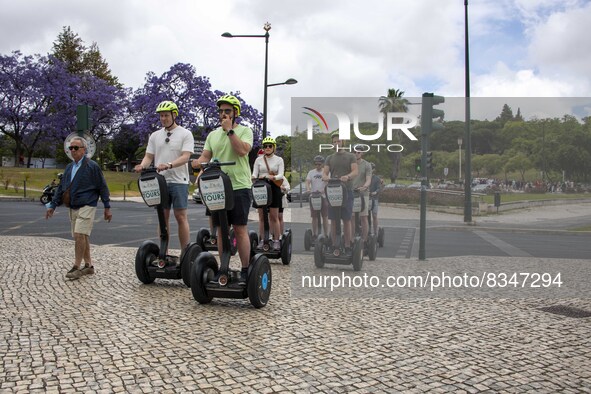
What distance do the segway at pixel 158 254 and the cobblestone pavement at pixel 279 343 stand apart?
0.15 meters

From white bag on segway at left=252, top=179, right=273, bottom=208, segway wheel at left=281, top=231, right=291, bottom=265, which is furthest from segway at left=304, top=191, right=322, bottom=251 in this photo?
white bag on segway at left=252, top=179, right=273, bottom=208

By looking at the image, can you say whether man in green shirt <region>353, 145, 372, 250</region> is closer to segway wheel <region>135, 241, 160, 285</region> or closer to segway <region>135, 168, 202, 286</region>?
segway <region>135, 168, 202, 286</region>

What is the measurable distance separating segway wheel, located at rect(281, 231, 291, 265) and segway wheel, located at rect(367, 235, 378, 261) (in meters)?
1.21

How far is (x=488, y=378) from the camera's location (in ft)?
12.0

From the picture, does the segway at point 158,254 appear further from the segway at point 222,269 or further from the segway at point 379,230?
the segway at point 379,230

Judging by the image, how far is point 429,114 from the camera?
8.71 meters

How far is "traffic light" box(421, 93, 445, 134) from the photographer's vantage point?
28.6 ft

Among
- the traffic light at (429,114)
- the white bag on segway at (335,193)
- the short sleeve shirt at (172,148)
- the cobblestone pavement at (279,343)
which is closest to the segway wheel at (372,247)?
the white bag on segway at (335,193)

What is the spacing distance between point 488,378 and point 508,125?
4.28 metres

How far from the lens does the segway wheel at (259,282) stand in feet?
17.8

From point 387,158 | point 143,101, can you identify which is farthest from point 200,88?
point 387,158

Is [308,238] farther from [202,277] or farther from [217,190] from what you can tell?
[217,190]

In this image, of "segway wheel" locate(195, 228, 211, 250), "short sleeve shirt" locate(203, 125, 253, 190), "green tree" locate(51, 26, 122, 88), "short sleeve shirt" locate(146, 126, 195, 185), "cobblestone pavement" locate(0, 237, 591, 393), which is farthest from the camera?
"green tree" locate(51, 26, 122, 88)

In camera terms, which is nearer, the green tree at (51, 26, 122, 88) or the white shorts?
the white shorts
